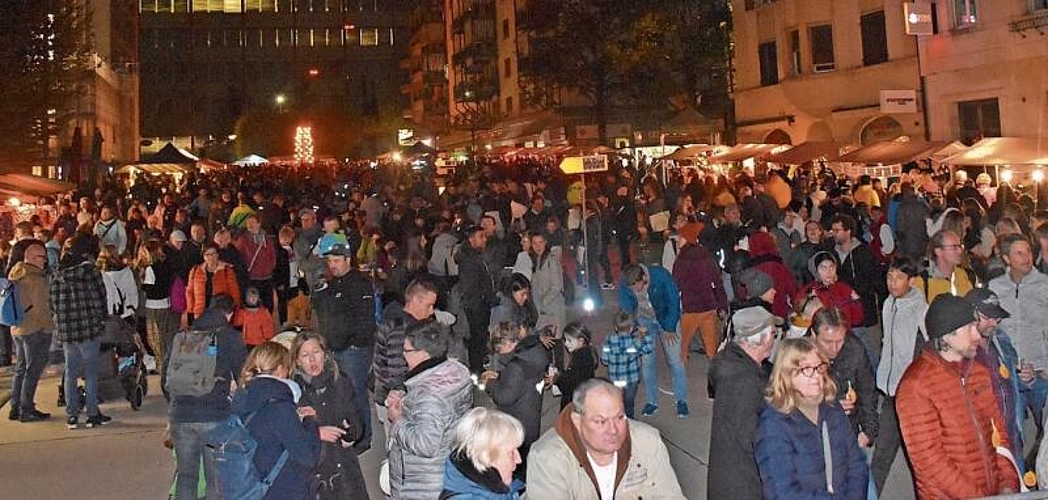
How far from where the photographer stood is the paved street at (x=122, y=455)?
741 cm

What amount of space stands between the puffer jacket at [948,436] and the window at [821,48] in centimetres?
2906

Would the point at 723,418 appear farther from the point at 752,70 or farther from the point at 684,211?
the point at 752,70

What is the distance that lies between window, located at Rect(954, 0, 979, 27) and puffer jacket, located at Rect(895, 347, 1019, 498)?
24.3m

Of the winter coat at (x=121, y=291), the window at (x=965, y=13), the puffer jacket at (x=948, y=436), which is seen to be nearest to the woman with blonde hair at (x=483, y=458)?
the puffer jacket at (x=948, y=436)

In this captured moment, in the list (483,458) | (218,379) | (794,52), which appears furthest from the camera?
(794,52)

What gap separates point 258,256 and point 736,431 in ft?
31.9

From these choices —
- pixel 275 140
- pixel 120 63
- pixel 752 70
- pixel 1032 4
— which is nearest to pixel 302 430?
pixel 1032 4

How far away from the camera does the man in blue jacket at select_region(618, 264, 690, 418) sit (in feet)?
29.5

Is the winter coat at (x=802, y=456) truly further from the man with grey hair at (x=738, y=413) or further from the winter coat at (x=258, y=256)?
the winter coat at (x=258, y=256)

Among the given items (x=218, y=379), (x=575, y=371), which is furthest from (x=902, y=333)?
(x=218, y=379)

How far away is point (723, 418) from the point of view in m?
4.34

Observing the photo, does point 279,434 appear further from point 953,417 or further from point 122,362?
point 122,362

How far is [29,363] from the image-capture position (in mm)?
9539

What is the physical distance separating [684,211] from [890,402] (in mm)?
7581
